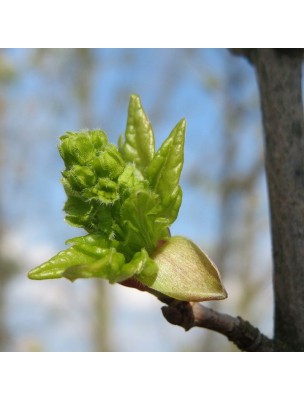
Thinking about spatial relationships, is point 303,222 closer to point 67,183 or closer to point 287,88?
point 287,88

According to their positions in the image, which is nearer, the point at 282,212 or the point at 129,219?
the point at 129,219

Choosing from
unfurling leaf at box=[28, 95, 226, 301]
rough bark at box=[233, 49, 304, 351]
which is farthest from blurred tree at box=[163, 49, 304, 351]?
unfurling leaf at box=[28, 95, 226, 301]

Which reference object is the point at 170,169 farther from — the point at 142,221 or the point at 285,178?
the point at 285,178

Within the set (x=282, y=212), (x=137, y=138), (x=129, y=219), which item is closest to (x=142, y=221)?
(x=129, y=219)

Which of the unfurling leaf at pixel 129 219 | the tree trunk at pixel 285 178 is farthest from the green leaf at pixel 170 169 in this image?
the tree trunk at pixel 285 178

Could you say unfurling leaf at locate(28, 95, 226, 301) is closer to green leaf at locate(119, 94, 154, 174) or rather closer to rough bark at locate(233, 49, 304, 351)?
green leaf at locate(119, 94, 154, 174)

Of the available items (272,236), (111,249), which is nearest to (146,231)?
(111,249)

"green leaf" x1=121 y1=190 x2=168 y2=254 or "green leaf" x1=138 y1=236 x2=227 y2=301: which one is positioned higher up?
"green leaf" x1=121 y1=190 x2=168 y2=254

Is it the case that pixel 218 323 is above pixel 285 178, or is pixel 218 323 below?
below
